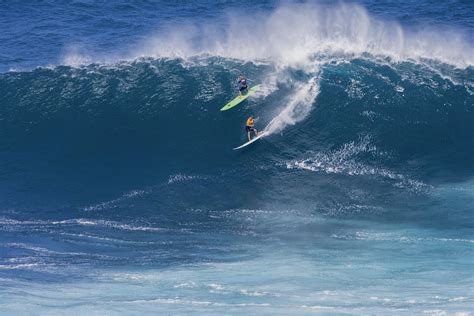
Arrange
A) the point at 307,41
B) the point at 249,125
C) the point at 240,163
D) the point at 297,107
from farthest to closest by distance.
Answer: the point at 307,41 → the point at 297,107 → the point at 249,125 → the point at 240,163

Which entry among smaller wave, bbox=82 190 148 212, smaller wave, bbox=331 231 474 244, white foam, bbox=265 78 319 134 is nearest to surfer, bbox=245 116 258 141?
white foam, bbox=265 78 319 134

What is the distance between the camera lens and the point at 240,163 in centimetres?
3797

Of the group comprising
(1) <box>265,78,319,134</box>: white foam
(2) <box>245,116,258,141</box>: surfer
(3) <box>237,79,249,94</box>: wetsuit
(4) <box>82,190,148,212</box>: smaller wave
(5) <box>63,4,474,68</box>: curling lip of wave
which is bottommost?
(4) <box>82,190,148,212</box>: smaller wave

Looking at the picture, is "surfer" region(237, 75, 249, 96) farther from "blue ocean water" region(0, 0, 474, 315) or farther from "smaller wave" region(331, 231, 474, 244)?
"smaller wave" region(331, 231, 474, 244)

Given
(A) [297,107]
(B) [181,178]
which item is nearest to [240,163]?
(B) [181,178]

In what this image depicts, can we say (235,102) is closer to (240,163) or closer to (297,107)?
(297,107)

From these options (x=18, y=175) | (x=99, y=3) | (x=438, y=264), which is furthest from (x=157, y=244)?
(x=99, y=3)

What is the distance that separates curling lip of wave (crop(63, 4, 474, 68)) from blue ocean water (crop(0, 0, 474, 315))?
0.55ft

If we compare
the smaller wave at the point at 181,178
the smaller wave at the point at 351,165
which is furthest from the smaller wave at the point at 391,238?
the smaller wave at the point at 181,178

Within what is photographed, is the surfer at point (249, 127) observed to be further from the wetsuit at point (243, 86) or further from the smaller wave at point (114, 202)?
the smaller wave at point (114, 202)

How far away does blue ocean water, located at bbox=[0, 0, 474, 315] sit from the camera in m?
30.1

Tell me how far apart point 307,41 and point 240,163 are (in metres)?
13.1

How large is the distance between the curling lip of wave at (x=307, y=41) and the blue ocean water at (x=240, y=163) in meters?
0.17

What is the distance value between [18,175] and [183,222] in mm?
10958
